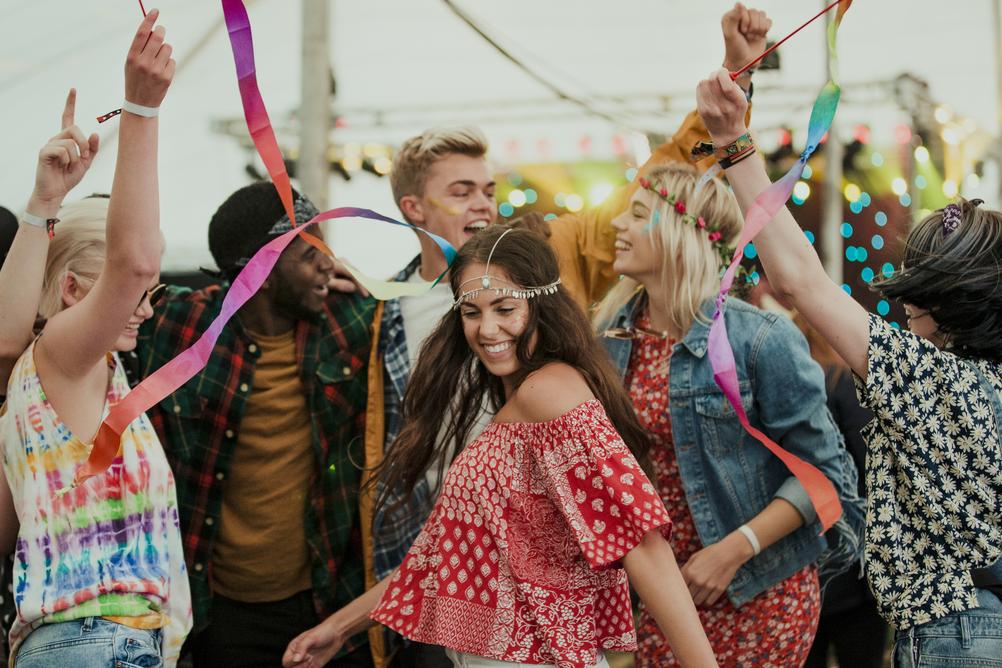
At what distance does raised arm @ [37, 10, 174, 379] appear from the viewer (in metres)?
2.03

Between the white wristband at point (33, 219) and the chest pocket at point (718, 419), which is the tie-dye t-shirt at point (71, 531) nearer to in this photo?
the white wristband at point (33, 219)

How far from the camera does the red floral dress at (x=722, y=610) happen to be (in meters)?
2.83

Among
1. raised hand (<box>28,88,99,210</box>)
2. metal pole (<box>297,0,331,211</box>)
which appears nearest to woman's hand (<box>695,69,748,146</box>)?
raised hand (<box>28,88,99,210</box>)

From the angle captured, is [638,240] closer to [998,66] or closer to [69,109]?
[69,109]

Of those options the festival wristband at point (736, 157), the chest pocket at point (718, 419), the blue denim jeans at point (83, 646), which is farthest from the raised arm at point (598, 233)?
the blue denim jeans at point (83, 646)

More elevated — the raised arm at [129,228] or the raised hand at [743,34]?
the raised hand at [743,34]

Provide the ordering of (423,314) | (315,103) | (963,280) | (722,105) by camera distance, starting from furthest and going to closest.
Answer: (315,103) < (423,314) < (963,280) < (722,105)

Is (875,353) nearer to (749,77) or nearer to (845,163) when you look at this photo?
(749,77)

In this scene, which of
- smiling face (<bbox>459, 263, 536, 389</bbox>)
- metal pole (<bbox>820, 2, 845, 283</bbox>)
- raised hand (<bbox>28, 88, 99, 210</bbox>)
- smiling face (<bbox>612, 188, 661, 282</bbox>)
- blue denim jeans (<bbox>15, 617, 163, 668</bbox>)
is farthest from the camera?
metal pole (<bbox>820, 2, 845, 283</bbox>)

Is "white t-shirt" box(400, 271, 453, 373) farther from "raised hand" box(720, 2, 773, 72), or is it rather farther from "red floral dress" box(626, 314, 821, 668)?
"raised hand" box(720, 2, 773, 72)

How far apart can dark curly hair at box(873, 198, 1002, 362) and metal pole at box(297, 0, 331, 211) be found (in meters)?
3.16

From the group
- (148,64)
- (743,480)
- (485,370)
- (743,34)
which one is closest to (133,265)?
(148,64)

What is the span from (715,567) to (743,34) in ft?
4.30

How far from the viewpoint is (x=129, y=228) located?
2.13m
